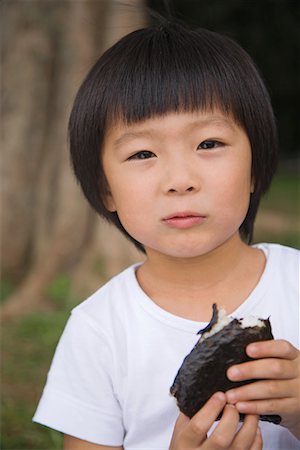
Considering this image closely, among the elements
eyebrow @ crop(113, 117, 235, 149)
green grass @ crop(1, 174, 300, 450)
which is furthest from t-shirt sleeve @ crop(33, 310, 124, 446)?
green grass @ crop(1, 174, 300, 450)

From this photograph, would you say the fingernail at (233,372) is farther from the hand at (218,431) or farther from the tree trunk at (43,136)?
the tree trunk at (43,136)

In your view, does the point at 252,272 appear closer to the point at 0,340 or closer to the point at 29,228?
the point at 0,340

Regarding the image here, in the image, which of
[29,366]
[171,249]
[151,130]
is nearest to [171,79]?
[151,130]

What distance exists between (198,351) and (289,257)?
644 millimetres

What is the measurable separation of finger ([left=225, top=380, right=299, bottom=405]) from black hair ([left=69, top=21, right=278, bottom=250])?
0.68 m

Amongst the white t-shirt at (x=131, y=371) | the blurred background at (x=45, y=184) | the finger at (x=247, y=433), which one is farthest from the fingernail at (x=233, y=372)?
the blurred background at (x=45, y=184)

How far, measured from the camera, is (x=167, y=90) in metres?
2.15

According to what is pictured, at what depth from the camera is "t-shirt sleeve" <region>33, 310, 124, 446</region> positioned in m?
2.31

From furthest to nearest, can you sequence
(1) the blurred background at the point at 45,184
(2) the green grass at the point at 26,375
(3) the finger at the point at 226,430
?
1. (1) the blurred background at the point at 45,184
2. (2) the green grass at the point at 26,375
3. (3) the finger at the point at 226,430

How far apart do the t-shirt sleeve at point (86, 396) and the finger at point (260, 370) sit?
48 cm

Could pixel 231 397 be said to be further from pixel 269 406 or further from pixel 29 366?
pixel 29 366

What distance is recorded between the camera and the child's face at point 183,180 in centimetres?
207

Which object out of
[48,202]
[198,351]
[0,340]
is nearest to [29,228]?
[48,202]

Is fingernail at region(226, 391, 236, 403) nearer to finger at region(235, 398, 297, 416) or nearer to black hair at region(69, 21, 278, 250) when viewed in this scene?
finger at region(235, 398, 297, 416)
